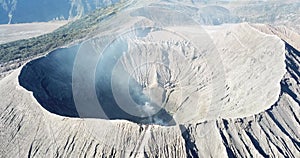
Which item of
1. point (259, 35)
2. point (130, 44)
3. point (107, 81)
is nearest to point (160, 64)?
point (130, 44)

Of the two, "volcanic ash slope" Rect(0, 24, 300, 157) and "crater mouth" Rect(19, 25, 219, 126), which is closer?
"volcanic ash slope" Rect(0, 24, 300, 157)

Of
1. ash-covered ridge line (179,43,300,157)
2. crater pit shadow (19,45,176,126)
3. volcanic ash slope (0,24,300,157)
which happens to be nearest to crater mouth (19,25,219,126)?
crater pit shadow (19,45,176,126)

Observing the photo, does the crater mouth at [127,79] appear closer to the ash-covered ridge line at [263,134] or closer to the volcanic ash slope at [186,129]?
the volcanic ash slope at [186,129]

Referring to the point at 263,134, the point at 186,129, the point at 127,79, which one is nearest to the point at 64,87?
the point at 127,79

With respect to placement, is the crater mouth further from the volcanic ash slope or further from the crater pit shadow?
the volcanic ash slope

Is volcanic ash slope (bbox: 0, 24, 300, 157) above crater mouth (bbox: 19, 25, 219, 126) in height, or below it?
above

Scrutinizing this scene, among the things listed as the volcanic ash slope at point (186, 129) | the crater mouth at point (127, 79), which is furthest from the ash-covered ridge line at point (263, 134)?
the crater mouth at point (127, 79)

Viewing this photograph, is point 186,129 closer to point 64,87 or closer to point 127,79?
point 64,87

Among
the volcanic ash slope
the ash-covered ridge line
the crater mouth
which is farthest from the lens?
the crater mouth

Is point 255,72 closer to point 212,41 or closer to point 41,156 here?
point 212,41

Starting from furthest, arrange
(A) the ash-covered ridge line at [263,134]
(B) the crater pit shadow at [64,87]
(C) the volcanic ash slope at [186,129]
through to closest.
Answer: (B) the crater pit shadow at [64,87]
(A) the ash-covered ridge line at [263,134]
(C) the volcanic ash slope at [186,129]

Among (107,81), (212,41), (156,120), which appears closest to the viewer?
(156,120)
